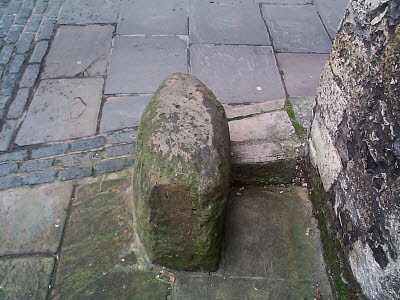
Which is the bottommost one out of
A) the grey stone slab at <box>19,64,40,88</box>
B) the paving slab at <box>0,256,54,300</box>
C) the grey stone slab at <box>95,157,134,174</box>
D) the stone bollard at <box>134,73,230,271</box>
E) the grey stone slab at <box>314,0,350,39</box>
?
the grey stone slab at <box>19,64,40,88</box>

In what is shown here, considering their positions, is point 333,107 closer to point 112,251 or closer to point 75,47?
point 112,251

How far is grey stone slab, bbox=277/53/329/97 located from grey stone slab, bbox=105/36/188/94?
100cm

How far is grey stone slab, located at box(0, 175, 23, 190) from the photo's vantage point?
2.93 m

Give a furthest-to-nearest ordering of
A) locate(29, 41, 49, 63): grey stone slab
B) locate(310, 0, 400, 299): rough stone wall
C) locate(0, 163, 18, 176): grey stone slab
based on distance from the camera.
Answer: locate(29, 41, 49, 63): grey stone slab < locate(0, 163, 18, 176): grey stone slab < locate(310, 0, 400, 299): rough stone wall

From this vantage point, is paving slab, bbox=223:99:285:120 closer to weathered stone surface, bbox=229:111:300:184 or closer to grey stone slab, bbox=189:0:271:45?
weathered stone surface, bbox=229:111:300:184

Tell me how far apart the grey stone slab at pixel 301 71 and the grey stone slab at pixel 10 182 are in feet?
7.90

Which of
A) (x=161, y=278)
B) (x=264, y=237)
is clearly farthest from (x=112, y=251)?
(x=264, y=237)

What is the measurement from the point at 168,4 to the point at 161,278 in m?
3.64

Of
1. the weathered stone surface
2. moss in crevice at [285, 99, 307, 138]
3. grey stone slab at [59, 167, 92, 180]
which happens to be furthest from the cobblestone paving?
the weathered stone surface

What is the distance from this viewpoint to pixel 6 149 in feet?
10.6

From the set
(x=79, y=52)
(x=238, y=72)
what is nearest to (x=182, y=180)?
(x=238, y=72)

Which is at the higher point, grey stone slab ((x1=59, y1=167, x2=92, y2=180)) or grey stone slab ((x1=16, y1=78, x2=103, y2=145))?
grey stone slab ((x1=59, y1=167, x2=92, y2=180))

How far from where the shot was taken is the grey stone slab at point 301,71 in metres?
3.79

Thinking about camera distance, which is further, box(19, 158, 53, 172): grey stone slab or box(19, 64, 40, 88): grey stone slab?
box(19, 64, 40, 88): grey stone slab
